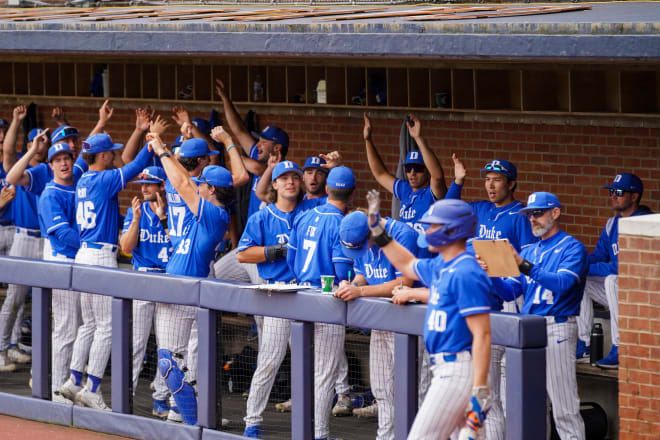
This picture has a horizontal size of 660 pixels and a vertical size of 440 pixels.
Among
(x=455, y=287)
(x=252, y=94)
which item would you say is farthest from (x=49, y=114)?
(x=455, y=287)

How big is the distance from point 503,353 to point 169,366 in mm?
2385

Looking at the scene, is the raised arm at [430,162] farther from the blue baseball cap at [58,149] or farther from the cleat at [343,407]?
the blue baseball cap at [58,149]

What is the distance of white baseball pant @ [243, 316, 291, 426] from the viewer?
744 centimetres

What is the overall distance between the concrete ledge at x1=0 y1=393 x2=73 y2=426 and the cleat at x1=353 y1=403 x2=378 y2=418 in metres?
2.32

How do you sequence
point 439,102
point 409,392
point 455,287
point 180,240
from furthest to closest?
point 439,102
point 180,240
point 409,392
point 455,287

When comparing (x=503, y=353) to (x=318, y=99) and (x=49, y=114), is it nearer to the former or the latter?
(x=318, y=99)

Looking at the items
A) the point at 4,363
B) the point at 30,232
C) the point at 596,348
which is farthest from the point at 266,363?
the point at 30,232

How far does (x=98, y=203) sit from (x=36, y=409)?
1676 millimetres

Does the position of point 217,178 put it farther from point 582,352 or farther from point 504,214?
point 582,352

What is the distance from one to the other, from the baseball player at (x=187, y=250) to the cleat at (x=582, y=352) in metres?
2.71

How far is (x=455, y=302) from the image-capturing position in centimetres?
566

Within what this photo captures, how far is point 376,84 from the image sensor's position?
10914 millimetres

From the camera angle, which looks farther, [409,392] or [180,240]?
[180,240]

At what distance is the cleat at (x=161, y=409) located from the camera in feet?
26.2
